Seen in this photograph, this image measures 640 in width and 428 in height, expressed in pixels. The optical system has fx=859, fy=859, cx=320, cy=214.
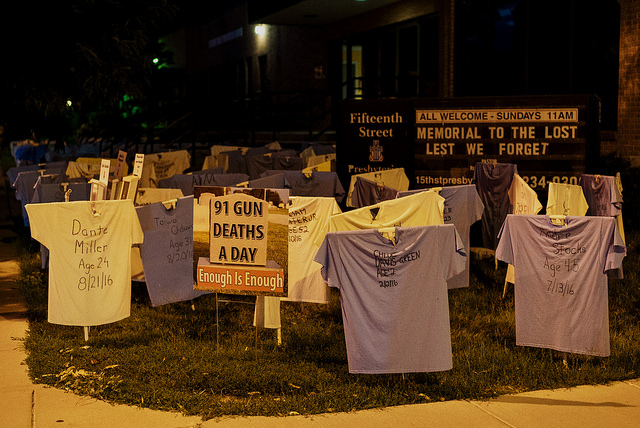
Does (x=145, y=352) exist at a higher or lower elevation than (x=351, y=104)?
lower

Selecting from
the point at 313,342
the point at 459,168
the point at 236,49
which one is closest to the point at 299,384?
the point at 313,342

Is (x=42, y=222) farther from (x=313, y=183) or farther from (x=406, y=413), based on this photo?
(x=313, y=183)

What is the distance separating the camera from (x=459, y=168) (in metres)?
11.9

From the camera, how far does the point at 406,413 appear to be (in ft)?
19.6

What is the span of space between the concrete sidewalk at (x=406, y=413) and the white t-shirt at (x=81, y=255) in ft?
3.42

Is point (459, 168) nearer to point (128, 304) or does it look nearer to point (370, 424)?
point (128, 304)

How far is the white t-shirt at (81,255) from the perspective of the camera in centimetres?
754

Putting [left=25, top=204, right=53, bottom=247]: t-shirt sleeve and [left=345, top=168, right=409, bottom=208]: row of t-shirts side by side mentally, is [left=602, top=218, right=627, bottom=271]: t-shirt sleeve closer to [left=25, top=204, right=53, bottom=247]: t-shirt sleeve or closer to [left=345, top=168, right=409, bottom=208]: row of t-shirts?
[left=345, top=168, right=409, bottom=208]: row of t-shirts

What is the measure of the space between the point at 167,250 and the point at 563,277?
379cm

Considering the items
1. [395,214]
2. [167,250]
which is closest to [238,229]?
[395,214]

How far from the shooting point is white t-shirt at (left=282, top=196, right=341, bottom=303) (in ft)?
26.9

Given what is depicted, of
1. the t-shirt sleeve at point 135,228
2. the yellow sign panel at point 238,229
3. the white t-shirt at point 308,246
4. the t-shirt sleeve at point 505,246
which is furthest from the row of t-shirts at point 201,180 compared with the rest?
the t-shirt sleeve at point 505,246

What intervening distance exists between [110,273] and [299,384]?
2.23 meters

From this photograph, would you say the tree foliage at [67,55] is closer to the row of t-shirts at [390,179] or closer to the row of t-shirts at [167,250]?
the row of t-shirts at [390,179]
